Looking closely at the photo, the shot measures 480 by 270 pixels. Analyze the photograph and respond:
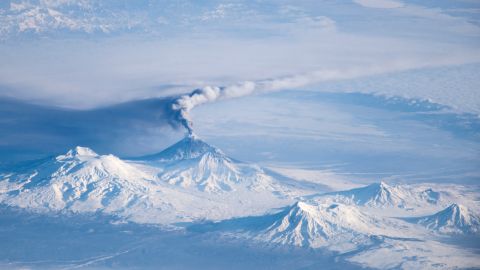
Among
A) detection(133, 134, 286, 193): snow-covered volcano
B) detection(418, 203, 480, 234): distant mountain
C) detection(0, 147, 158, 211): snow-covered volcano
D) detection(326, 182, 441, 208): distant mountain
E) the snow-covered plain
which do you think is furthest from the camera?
detection(133, 134, 286, 193): snow-covered volcano

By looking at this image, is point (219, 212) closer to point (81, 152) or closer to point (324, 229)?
point (324, 229)

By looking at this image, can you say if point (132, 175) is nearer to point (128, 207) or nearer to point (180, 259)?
point (128, 207)

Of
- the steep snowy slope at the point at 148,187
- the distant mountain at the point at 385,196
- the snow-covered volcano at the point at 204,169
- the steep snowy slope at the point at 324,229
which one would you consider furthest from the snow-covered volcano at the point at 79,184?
the distant mountain at the point at 385,196

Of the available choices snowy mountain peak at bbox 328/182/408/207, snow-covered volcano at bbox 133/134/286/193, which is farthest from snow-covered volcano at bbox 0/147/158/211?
snowy mountain peak at bbox 328/182/408/207

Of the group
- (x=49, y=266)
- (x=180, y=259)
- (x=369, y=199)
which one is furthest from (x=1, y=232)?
(x=369, y=199)

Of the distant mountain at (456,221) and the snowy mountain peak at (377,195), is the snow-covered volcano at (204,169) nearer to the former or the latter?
the snowy mountain peak at (377,195)

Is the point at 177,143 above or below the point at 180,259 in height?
above

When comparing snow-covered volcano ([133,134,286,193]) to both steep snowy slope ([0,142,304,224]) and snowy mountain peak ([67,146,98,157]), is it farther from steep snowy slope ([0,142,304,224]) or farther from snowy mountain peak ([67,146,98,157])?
snowy mountain peak ([67,146,98,157])

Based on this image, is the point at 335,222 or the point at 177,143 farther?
the point at 177,143
